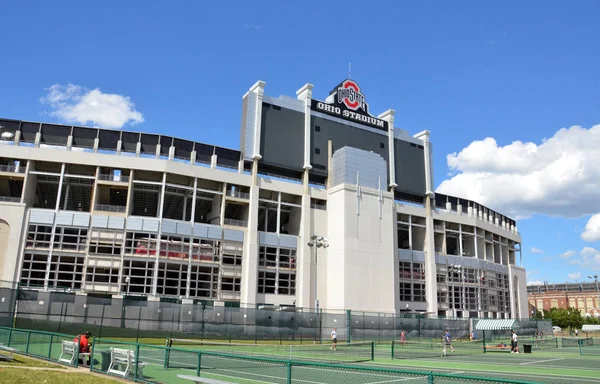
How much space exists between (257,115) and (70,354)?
4506 cm

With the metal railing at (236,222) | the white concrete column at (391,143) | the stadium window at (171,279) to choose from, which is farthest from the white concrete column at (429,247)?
the stadium window at (171,279)

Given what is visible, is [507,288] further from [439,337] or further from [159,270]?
[159,270]

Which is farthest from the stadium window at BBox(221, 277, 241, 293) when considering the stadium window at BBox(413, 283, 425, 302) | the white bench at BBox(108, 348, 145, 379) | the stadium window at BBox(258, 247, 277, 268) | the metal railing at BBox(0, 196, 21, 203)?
the white bench at BBox(108, 348, 145, 379)

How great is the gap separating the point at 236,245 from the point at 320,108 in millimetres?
22024

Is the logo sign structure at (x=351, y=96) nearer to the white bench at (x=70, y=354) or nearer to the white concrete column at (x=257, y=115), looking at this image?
the white concrete column at (x=257, y=115)

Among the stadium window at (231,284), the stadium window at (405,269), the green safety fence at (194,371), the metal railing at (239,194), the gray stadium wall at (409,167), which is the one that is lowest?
the green safety fence at (194,371)

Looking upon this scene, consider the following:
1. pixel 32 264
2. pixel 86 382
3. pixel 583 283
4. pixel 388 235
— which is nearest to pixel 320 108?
pixel 388 235

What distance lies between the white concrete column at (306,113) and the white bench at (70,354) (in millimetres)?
45495

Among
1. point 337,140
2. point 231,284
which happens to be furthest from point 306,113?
point 231,284

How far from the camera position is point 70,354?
1780 centimetres

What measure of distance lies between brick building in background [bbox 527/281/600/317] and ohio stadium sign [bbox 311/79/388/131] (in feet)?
396

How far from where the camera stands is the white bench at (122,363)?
48.5 ft

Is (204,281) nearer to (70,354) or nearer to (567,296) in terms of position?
(70,354)

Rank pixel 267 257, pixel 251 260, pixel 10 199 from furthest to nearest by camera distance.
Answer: pixel 267 257 < pixel 251 260 < pixel 10 199
